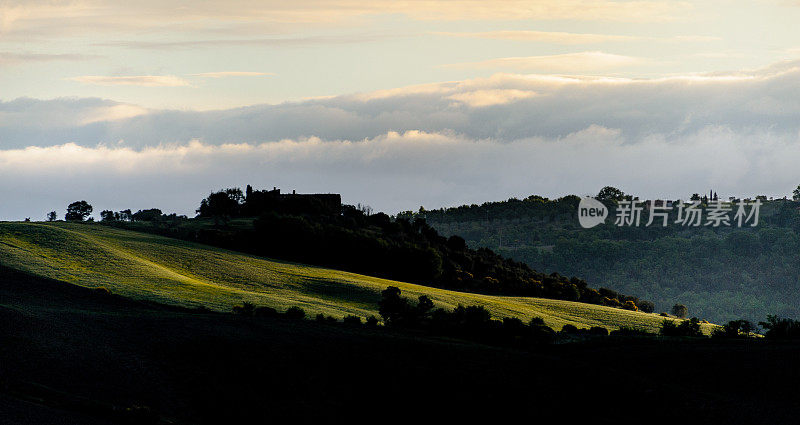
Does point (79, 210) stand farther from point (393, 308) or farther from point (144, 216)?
point (393, 308)

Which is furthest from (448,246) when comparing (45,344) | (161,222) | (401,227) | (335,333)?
(45,344)

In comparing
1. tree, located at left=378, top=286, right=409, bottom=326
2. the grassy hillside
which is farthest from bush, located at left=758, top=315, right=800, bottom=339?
the grassy hillside

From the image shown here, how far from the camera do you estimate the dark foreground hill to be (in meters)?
33.0

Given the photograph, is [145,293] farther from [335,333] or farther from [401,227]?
[401,227]

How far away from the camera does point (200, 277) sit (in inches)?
3497

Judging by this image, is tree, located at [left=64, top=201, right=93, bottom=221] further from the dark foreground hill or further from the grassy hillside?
the dark foreground hill

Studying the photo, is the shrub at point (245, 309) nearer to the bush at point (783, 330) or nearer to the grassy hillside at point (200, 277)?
the grassy hillside at point (200, 277)

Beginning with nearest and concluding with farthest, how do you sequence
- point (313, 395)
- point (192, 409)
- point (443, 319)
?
point (192, 409)
point (313, 395)
point (443, 319)

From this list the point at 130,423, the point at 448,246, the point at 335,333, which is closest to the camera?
the point at 130,423

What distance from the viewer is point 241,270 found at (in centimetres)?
9475

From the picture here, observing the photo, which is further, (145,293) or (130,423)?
(145,293)

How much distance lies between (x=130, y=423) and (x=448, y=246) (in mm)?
120905

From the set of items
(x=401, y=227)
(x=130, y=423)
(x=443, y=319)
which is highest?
(x=401, y=227)

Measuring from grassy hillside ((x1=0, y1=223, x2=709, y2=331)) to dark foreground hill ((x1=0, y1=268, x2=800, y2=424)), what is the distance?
71.5 feet
